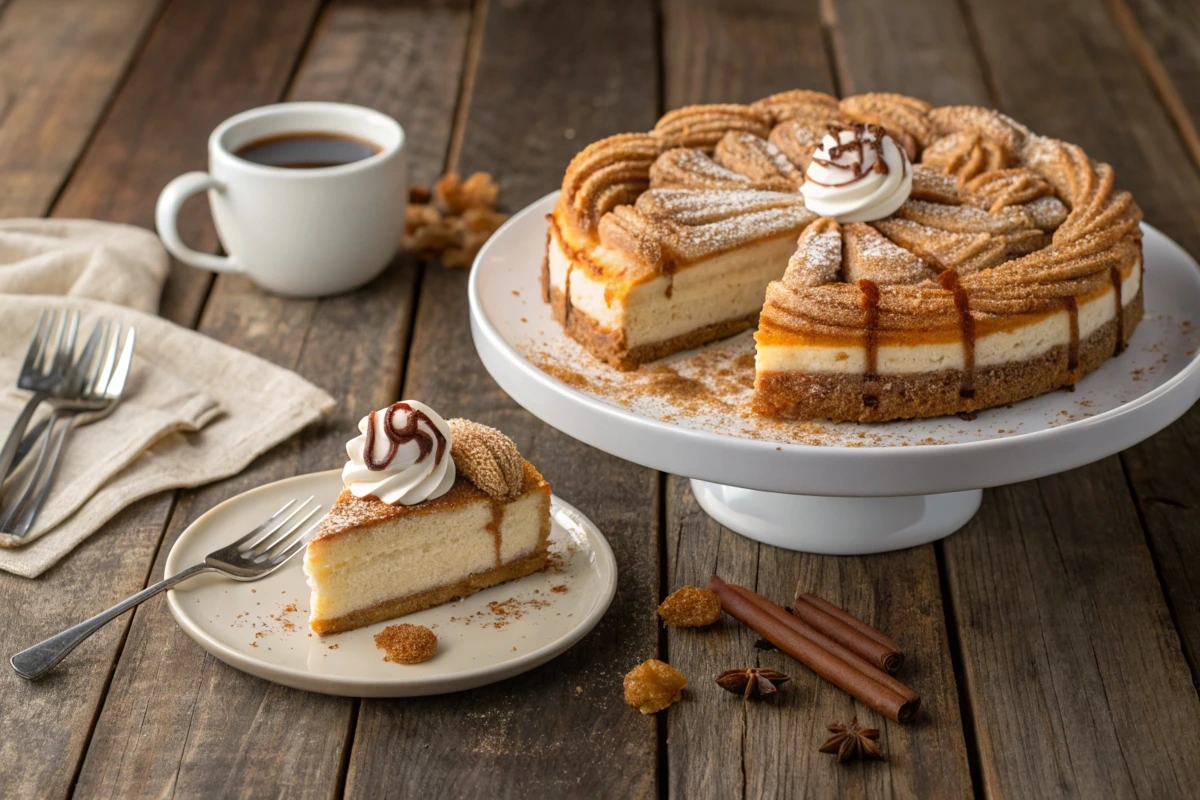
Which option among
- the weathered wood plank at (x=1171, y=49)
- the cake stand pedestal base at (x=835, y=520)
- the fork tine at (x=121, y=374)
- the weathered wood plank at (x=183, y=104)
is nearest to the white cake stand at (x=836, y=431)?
the cake stand pedestal base at (x=835, y=520)

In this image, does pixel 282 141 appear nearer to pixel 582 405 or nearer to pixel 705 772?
pixel 582 405

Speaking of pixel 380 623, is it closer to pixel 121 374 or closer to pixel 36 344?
pixel 121 374

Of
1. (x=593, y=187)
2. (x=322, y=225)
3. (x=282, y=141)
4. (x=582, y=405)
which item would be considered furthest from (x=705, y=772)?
(x=282, y=141)

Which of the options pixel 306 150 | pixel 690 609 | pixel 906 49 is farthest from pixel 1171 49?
pixel 690 609

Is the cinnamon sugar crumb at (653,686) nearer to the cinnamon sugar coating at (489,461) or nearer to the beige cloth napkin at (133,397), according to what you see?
the cinnamon sugar coating at (489,461)

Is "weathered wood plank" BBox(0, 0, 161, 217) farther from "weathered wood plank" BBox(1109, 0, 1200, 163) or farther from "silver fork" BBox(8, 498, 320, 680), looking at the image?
"weathered wood plank" BBox(1109, 0, 1200, 163)

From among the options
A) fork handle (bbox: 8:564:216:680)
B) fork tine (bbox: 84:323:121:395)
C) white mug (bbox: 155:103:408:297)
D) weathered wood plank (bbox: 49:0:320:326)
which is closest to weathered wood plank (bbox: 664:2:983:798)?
fork handle (bbox: 8:564:216:680)
